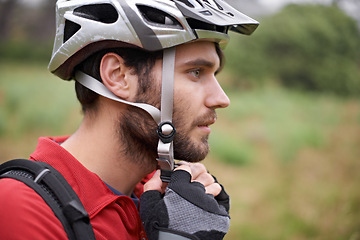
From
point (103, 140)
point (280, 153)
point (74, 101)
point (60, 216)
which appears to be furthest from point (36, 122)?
point (60, 216)

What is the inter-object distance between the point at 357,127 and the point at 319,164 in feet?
5.44

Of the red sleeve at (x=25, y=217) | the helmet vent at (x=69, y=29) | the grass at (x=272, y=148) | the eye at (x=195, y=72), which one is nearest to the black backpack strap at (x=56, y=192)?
the red sleeve at (x=25, y=217)

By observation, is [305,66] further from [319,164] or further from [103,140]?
[103,140]

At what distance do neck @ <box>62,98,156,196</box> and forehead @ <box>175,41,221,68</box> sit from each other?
0.52 meters

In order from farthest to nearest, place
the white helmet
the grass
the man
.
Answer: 1. the grass
2. the white helmet
3. the man

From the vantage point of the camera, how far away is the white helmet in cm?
202

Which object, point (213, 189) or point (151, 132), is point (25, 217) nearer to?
point (151, 132)

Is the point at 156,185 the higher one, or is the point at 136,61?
the point at 136,61

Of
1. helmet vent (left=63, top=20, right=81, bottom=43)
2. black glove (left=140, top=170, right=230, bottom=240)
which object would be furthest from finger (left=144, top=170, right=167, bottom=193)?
helmet vent (left=63, top=20, right=81, bottom=43)

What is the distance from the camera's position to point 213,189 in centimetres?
207

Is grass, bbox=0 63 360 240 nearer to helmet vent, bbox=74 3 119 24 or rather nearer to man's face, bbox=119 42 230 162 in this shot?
man's face, bbox=119 42 230 162

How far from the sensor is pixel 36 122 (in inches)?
267

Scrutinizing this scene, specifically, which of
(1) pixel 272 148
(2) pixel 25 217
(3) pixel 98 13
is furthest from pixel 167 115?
(1) pixel 272 148

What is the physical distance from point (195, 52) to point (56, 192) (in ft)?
3.69
